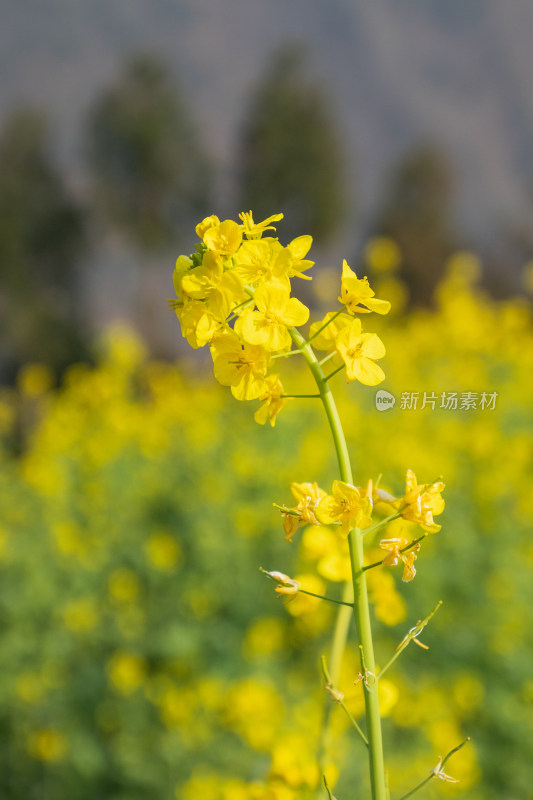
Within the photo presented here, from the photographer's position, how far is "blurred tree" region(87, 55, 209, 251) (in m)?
5.73

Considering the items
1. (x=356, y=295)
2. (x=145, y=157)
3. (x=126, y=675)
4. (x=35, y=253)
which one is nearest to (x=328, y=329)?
(x=356, y=295)

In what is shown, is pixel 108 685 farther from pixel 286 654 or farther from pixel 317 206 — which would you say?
pixel 317 206

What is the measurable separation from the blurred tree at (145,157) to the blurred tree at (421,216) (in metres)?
1.79

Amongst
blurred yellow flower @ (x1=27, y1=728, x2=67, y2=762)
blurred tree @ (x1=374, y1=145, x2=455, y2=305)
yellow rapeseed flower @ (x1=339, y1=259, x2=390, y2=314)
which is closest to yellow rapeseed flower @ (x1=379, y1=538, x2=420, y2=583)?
yellow rapeseed flower @ (x1=339, y1=259, x2=390, y2=314)

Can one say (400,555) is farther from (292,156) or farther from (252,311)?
(292,156)

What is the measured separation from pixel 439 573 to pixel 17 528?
155 cm

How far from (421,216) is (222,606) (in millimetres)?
5187

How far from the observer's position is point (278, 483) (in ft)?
8.09

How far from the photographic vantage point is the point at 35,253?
19.9ft

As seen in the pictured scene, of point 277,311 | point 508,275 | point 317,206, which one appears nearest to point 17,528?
point 277,311

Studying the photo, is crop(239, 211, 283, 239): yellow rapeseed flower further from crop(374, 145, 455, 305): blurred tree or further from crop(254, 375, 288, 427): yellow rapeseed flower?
crop(374, 145, 455, 305): blurred tree

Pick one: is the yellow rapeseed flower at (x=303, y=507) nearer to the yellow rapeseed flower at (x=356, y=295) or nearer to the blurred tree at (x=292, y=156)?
the yellow rapeseed flower at (x=356, y=295)

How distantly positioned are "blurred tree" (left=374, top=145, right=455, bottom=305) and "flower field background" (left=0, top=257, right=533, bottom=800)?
Result: 347cm

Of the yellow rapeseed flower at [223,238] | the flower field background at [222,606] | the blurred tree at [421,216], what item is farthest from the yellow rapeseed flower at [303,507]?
the blurred tree at [421,216]
